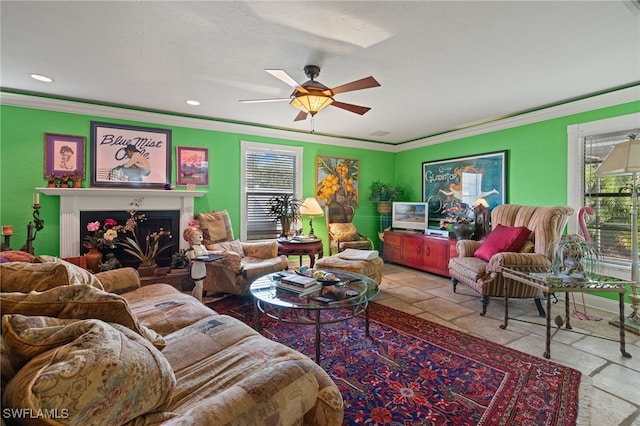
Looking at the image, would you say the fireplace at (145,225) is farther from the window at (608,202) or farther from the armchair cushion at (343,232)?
the window at (608,202)

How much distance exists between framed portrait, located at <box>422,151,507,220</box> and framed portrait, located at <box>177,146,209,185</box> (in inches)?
154

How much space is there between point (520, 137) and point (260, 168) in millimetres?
3893

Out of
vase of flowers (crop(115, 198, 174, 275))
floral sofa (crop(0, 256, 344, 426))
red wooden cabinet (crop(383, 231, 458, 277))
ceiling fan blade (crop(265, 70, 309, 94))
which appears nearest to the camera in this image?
floral sofa (crop(0, 256, 344, 426))

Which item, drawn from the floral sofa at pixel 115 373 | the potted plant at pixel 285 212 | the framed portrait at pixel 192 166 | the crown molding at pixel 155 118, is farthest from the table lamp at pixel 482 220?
the framed portrait at pixel 192 166

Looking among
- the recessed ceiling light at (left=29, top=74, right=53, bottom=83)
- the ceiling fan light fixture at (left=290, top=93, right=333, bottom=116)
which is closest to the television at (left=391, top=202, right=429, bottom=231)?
the ceiling fan light fixture at (left=290, top=93, right=333, bottom=116)

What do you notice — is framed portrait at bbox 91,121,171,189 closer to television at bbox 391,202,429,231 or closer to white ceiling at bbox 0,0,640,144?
white ceiling at bbox 0,0,640,144

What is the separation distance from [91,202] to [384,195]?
465 centimetres

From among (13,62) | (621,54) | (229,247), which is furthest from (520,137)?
(13,62)

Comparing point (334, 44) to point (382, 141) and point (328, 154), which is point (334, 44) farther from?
point (382, 141)

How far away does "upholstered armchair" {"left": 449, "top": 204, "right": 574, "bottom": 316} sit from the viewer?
9.51 feet

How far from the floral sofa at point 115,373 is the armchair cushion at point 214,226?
2.54 m

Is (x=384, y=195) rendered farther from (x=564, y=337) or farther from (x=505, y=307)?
(x=564, y=337)

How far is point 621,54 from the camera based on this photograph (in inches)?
97.0

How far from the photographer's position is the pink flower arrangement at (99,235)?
3.44m
